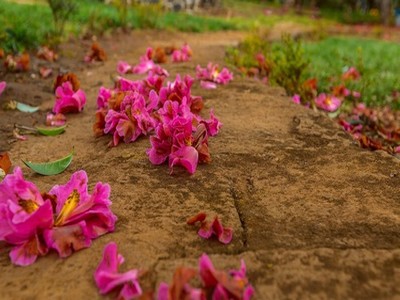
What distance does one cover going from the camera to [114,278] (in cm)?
126

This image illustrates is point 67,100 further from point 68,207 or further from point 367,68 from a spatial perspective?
point 367,68

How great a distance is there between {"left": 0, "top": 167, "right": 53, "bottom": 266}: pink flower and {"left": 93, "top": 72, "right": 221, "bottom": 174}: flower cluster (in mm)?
616

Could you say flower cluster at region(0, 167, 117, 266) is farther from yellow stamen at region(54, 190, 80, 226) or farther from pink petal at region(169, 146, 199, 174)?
pink petal at region(169, 146, 199, 174)

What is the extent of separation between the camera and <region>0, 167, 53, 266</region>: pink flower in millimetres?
1401

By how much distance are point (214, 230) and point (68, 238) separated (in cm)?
41

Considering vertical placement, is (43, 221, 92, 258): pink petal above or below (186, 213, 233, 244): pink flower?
below

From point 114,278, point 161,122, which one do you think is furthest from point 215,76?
point 114,278

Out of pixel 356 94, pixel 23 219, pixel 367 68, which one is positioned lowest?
pixel 367 68

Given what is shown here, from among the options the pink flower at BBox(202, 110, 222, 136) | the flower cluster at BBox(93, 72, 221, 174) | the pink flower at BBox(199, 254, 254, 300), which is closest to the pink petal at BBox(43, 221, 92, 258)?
the pink flower at BBox(199, 254, 254, 300)

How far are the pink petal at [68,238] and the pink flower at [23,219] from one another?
0.02m

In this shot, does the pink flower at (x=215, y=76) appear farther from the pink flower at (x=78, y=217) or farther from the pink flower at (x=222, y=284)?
the pink flower at (x=222, y=284)

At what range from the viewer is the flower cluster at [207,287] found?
1.14 metres

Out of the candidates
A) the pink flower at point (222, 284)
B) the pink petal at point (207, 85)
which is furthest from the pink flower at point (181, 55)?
the pink flower at point (222, 284)

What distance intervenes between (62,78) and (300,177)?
190cm
